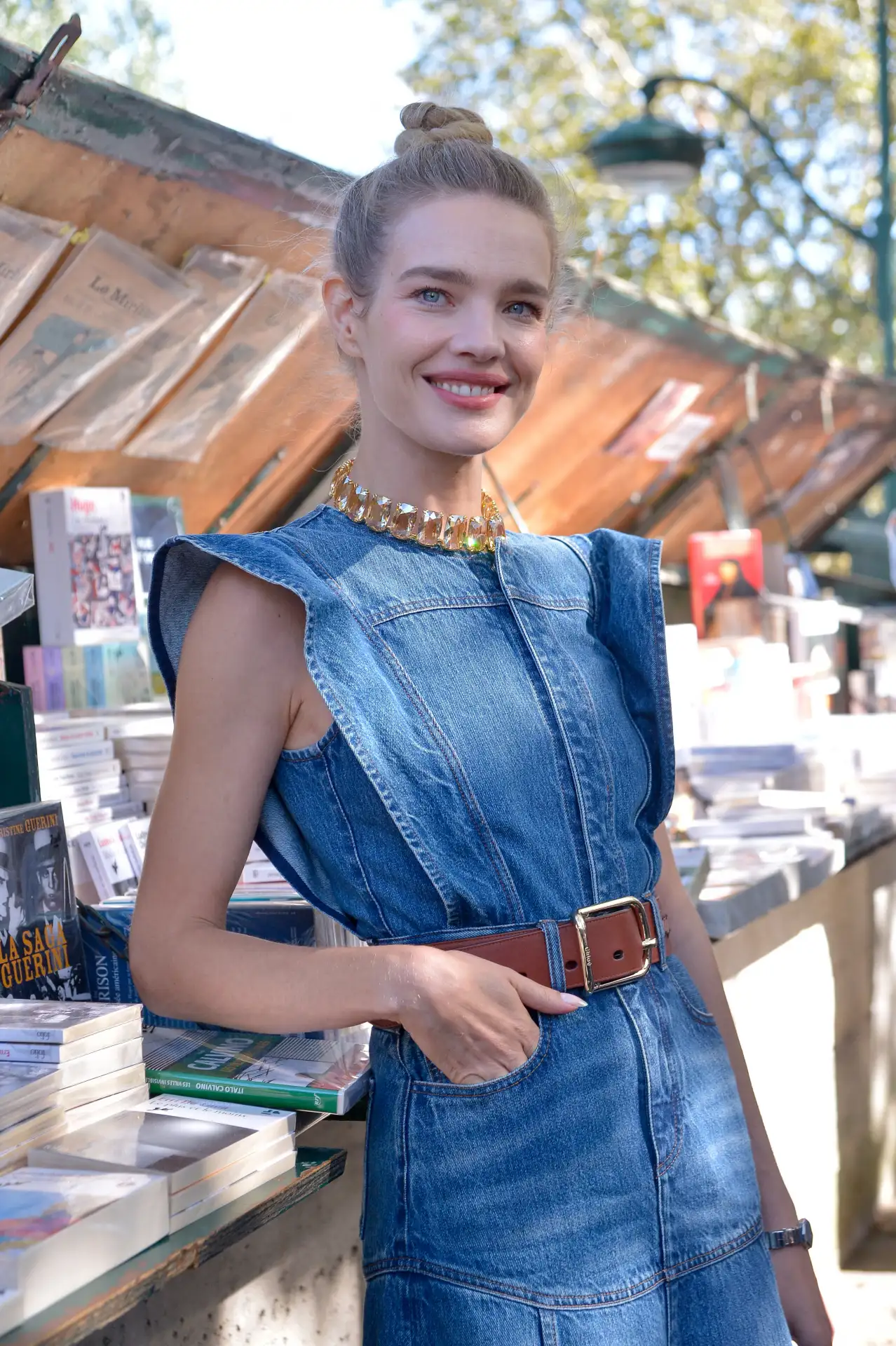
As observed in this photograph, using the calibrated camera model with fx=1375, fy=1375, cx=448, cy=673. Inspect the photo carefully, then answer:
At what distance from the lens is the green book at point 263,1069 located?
4.50ft

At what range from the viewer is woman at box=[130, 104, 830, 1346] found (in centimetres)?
120

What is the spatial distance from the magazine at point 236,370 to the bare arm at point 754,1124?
1.66 m

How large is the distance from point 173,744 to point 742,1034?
207 centimetres

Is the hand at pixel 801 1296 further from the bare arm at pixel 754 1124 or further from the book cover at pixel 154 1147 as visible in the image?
the book cover at pixel 154 1147

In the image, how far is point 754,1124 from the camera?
1.54 metres

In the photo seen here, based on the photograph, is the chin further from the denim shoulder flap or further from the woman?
the denim shoulder flap

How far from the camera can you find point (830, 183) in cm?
2111

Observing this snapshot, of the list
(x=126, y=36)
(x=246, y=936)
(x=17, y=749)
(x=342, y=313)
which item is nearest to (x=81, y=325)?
(x=17, y=749)

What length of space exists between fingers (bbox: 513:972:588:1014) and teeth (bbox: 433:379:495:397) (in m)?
0.54

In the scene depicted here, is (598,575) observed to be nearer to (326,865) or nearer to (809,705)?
(326,865)

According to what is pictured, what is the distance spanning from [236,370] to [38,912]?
1668 mm

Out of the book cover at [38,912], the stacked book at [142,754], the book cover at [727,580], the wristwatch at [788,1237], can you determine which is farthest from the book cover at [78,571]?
the book cover at [727,580]

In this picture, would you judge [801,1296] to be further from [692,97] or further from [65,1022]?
[692,97]

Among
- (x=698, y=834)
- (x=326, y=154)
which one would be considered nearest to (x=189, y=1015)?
(x=326, y=154)
